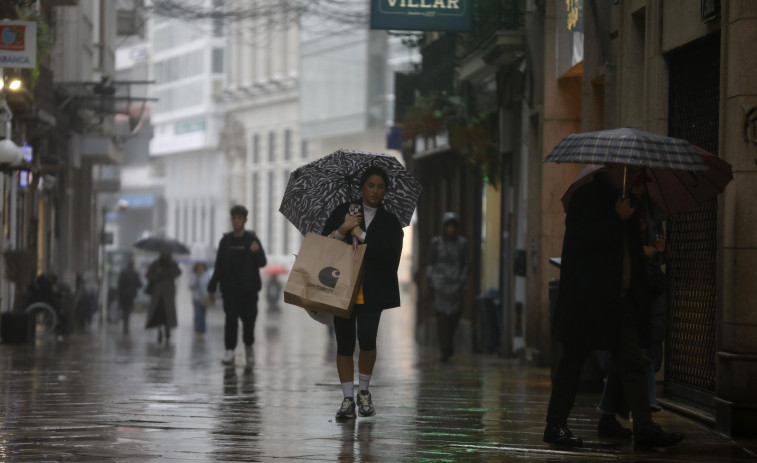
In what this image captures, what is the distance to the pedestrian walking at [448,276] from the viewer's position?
2058cm

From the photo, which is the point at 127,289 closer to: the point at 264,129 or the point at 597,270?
the point at 597,270

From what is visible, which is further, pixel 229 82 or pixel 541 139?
pixel 229 82

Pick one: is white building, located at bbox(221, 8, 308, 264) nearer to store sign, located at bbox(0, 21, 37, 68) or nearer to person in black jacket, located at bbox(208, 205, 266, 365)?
store sign, located at bbox(0, 21, 37, 68)

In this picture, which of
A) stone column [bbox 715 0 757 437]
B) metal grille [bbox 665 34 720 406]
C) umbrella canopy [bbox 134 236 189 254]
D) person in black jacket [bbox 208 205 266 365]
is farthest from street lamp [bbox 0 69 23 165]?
stone column [bbox 715 0 757 437]

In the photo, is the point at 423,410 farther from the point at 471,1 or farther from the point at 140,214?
the point at 140,214

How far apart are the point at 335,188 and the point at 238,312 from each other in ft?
21.7

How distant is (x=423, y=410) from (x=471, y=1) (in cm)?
982

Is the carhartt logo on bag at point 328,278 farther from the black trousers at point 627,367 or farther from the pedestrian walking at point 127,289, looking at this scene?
the pedestrian walking at point 127,289

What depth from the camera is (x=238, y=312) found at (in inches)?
690

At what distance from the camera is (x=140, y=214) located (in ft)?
404

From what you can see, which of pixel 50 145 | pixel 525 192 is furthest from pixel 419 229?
pixel 525 192

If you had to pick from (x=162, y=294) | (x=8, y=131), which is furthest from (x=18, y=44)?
(x=162, y=294)

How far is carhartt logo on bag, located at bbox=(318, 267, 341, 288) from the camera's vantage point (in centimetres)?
1045

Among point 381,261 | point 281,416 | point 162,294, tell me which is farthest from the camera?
point 162,294
